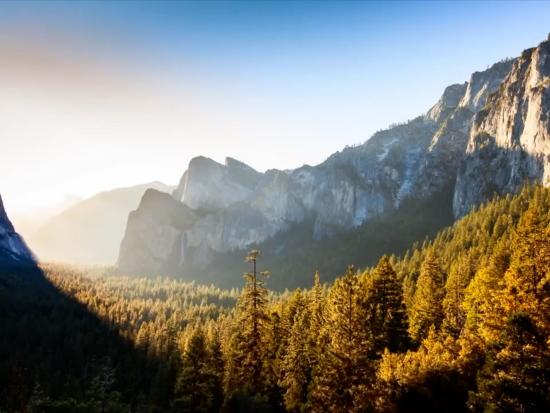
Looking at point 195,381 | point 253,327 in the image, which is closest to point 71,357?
point 195,381

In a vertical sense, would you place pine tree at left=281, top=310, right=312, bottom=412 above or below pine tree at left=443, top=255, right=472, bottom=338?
below

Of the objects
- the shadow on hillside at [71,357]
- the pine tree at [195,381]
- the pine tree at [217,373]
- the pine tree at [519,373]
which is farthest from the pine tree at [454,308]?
the shadow on hillside at [71,357]

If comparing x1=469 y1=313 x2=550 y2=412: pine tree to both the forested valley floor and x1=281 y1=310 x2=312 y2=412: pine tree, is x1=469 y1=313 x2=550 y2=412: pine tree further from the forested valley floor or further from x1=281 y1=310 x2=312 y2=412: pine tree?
x1=281 y1=310 x2=312 y2=412: pine tree

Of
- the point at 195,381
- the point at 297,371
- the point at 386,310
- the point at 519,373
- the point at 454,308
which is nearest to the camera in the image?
the point at 519,373

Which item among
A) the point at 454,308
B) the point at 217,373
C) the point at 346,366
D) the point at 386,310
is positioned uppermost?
the point at 454,308

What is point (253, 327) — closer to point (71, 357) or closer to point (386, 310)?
point (386, 310)

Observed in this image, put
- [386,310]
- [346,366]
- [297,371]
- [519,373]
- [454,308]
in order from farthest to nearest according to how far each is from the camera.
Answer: [454,308] → [386,310] → [297,371] → [346,366] → [519,373]

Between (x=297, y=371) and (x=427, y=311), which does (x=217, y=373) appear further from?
(x=427, y=311)

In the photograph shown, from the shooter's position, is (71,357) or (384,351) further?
(71,357)

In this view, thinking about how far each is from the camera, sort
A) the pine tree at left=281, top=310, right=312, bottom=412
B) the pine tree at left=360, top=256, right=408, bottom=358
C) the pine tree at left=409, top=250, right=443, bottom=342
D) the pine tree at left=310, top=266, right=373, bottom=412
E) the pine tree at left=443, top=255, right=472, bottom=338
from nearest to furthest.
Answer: the pine tree at left=310, top=266, right=373, bottom=412
the pine tree at left=281, top=310, right=312, bottom=412
the pine tree at left=360, top=256, right=408, bottom=358
the pine tree at left=443, top=255, right=472, bottom=338
the pine tree at left=409, top=250, right=443, bottom=342

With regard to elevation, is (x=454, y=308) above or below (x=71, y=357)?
above

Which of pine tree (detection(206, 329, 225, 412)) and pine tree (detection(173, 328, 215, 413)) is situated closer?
pine tree (detection(173, 328, 215, 413))

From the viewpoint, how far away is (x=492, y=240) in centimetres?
10769

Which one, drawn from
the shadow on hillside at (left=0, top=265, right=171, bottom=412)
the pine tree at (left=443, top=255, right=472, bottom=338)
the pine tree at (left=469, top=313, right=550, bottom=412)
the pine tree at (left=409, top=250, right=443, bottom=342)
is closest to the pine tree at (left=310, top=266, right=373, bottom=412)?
the pine tree at (left=469, top=313, right=550, bottom=412)
